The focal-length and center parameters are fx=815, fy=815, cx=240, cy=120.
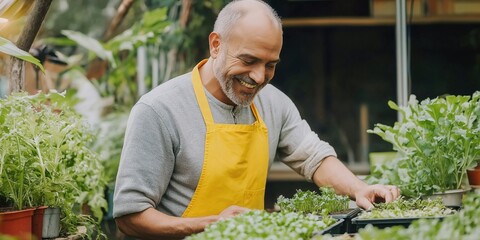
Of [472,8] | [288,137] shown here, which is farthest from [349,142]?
[288,137]

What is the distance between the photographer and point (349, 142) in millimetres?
8688

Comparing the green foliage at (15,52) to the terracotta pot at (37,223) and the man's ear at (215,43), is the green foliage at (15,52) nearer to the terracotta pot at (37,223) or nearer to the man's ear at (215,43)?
the terracotta pot at (37,223)

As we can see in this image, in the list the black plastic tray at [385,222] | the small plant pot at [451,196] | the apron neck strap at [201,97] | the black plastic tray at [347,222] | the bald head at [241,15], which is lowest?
the small plant pot at [451,196]

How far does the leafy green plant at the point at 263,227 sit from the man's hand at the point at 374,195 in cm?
67

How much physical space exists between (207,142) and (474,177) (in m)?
1.23

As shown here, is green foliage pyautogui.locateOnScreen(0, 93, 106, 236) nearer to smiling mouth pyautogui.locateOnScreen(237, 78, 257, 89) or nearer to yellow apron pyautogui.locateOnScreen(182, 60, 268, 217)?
yellow apron pyautogui.locateOnScreen(182, 60, 268, 217)

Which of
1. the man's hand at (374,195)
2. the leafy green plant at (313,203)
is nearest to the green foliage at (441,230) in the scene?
the leafy green plant at (313,203)

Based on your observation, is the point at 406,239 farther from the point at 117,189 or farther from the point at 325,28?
the point at 325,28

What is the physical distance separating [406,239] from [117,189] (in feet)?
4.62

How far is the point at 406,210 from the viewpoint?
304 cm

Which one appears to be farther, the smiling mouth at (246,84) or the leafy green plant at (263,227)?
the smiling mouth at (246,84)

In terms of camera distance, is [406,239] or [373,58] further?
[373,58]

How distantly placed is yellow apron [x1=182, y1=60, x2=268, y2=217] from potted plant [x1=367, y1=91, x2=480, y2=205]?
78 cm

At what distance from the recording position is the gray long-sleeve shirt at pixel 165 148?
3.08m
